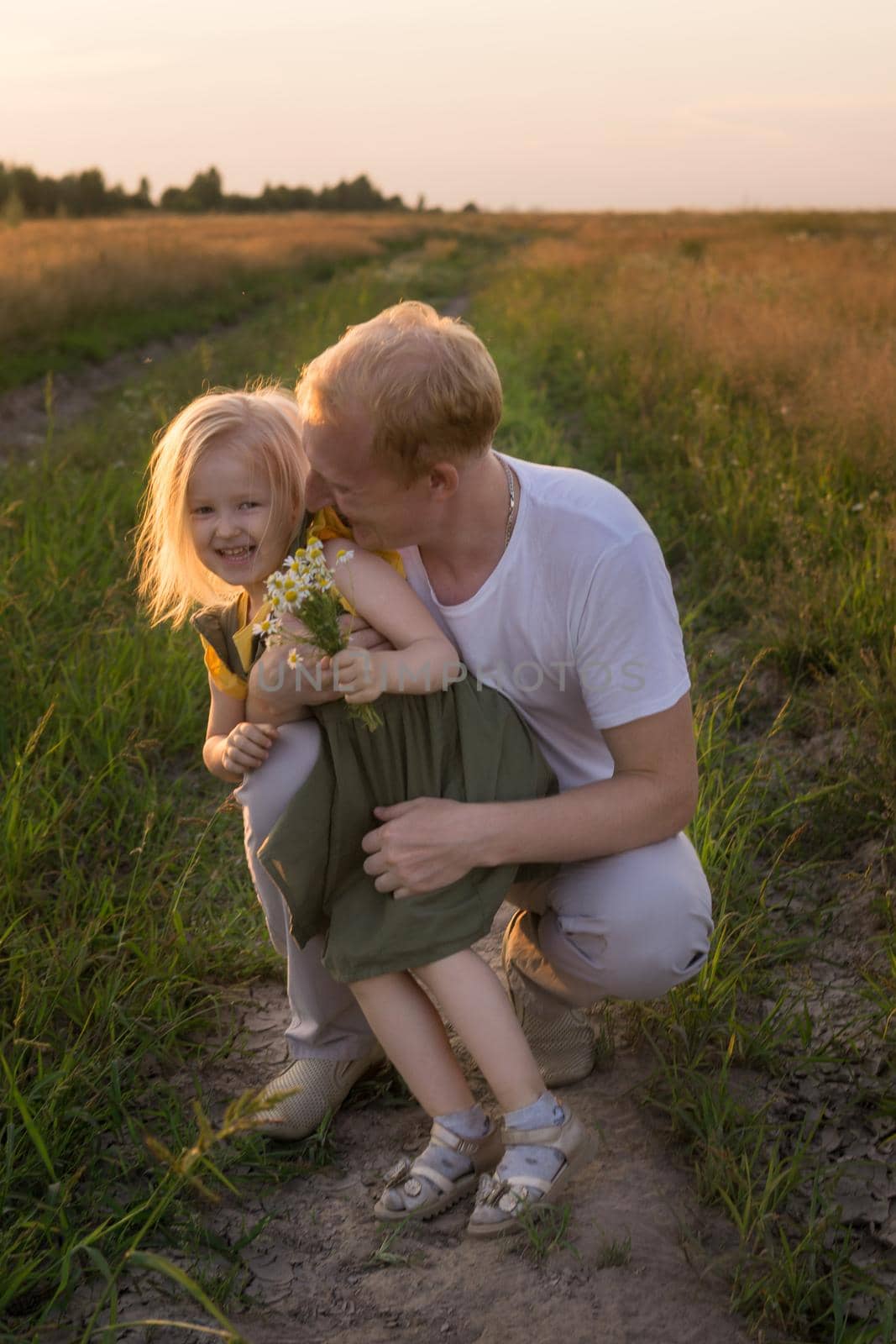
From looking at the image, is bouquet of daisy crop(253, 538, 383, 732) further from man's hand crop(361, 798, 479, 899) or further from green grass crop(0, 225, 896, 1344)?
green grass crop(0, 225, 896, 1344)

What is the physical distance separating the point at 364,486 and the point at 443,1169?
116 cm

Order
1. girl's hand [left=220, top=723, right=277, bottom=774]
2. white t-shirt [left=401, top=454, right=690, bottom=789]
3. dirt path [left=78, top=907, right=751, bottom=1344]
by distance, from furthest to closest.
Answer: girl's hand [left=220, top=723, right=277, bottom=774], white t-shirt [left=401, top=454, right=690, bottom=789], dirt path [left=78, top=907, right=751, bottom=1344]

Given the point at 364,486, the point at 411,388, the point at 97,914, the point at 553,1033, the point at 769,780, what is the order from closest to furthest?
the point at 411,388 → the point at 364,486 → the point at 553,1033 → the point at 97,914 → the point at 769,780

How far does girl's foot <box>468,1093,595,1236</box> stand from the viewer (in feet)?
6.23

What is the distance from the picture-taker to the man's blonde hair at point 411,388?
1892 mm

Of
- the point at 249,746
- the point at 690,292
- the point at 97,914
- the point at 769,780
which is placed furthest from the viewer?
the point at 690,292

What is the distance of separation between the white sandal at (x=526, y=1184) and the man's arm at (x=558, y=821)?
440 mm

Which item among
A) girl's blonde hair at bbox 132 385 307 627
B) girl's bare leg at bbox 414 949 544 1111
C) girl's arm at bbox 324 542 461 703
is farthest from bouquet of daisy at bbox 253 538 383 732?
girl's bare leg at bbox 414 949 544 1111

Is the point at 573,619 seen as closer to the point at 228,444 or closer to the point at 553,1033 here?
the point at 228,444

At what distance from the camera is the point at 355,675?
192cm

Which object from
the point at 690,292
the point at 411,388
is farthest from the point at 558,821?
the point at 690,292

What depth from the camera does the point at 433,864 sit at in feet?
6.46

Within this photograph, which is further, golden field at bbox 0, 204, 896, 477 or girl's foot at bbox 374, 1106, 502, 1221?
golden field at bbox 0, 204, 896, 477

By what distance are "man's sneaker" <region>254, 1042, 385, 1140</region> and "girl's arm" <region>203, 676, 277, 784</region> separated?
0.57 meters
